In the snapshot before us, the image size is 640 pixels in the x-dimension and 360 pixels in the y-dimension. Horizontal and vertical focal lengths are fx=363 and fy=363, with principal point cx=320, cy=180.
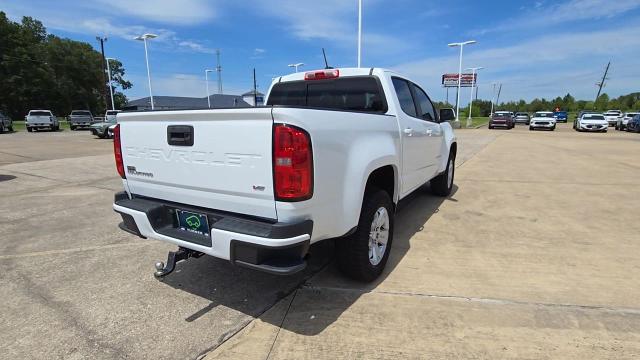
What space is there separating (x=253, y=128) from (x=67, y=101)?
74.9 m

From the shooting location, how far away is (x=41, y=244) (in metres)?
4.30

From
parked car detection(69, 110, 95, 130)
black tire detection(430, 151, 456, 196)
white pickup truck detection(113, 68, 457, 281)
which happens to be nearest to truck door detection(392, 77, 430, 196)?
white pickup truck detection(113, 68, 457, 281)

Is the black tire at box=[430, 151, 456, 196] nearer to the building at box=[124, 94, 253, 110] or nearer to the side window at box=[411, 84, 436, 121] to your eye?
the side window at box=[411, 84, 436, 121]

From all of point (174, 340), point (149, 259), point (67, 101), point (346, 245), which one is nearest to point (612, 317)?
point (346, 245)

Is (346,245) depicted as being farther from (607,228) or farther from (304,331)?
(607,228)

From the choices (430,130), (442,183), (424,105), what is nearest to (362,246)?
(430,130)

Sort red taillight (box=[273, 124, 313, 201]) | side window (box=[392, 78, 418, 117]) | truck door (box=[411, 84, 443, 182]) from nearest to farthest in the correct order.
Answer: red taillight (box=[273, 124, 313, 201]) → side window (box=[392, 78, 418, 117]) → truck door (box=[411, 84, 443, 182])

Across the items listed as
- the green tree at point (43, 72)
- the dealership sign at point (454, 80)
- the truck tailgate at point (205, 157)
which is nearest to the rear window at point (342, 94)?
the truck tailgate at point (205, 157)

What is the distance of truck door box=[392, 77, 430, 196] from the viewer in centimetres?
392

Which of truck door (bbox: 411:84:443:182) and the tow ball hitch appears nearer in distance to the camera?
the tow ball hitch

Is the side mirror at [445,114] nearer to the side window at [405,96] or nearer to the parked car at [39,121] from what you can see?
the side window at [405,96]

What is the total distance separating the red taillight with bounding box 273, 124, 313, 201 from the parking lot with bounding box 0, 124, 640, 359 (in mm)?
1074

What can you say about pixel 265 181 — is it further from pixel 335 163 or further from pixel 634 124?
pixel 634 124

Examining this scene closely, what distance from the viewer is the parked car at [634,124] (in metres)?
29.0
